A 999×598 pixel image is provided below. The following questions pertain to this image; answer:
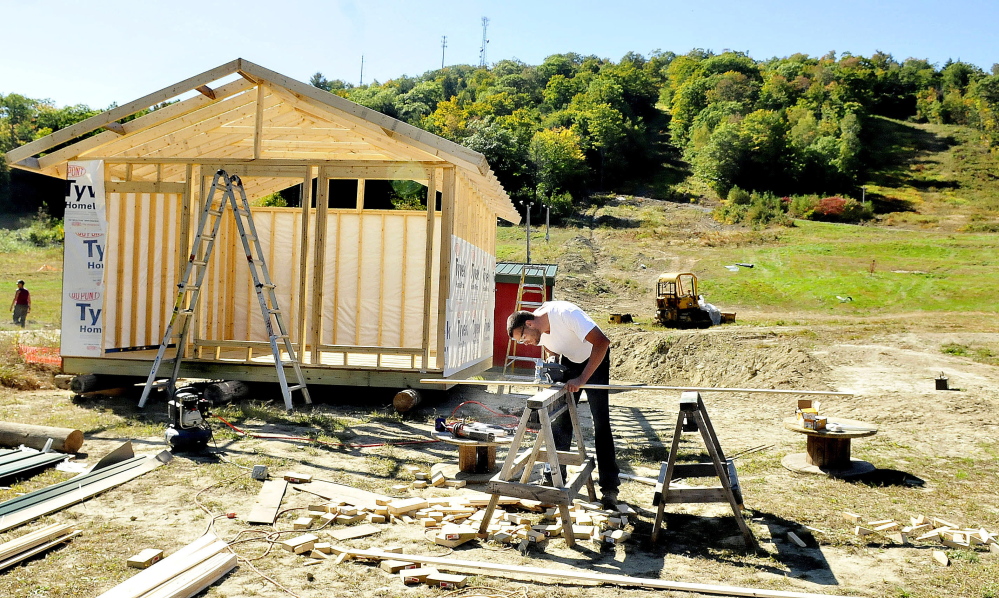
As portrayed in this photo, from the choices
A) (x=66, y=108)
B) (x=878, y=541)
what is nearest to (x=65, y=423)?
(x=878, y=541)

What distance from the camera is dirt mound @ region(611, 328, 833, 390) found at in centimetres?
1357

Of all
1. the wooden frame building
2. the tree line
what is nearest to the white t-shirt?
the wooden frame building

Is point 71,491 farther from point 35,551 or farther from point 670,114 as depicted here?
point 670,114

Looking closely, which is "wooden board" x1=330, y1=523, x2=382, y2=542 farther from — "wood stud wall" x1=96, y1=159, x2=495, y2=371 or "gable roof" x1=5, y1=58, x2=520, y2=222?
"gable roof" x1=5, y1=58, x2=520, y2=222

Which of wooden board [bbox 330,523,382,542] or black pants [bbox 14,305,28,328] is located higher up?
black pants [bbox 14,305,28,328]

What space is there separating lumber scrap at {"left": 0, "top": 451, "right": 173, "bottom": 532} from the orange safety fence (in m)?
6.06

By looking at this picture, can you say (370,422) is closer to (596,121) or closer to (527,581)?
(527,581)

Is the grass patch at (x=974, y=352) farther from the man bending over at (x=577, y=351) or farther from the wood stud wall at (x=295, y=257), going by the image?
the man bending over at (x=577, y=351)

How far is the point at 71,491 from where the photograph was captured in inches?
206

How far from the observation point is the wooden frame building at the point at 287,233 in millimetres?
9273

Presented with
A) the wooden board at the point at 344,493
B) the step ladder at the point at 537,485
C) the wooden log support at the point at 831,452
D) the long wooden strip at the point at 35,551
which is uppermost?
the step ladder at the point at 537,485

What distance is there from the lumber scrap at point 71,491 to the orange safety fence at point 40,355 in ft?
19.9

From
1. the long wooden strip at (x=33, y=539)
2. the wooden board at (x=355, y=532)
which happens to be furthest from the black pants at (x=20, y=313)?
the wooden board at (x=355, y=532)

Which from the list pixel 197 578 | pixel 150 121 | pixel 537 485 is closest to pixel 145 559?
pixel 197 578
